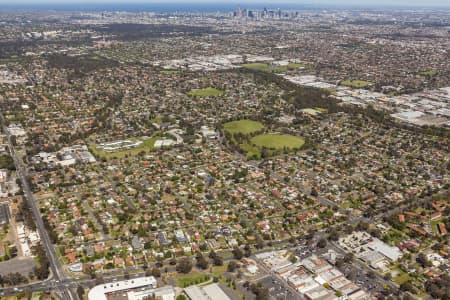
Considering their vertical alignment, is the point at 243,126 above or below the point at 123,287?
above

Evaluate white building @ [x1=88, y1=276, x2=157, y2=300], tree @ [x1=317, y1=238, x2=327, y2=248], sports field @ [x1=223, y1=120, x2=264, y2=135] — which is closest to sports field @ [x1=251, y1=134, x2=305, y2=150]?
sports field @ [x1=223, y1=120, x2=264, y2=135]

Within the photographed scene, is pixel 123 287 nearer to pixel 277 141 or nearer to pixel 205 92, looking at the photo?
pixel 277 141

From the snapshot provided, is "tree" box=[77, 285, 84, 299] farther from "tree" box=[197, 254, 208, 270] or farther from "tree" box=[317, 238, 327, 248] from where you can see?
"tree" box=[317, 238, 327, 248]

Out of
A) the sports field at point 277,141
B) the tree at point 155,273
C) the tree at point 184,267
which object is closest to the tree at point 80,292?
the tree at point 155,273

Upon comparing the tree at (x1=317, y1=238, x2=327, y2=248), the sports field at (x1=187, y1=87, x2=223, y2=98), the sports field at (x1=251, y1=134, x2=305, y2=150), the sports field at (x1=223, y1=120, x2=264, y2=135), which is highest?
the sports field at (x1=187, y1=87, x2=223, y2=98)

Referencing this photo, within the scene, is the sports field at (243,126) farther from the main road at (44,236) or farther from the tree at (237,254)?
the tree at (237,254)

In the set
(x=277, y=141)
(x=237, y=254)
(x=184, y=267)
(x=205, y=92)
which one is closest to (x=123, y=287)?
(x=184, y=267)

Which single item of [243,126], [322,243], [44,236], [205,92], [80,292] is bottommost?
[322,243]
